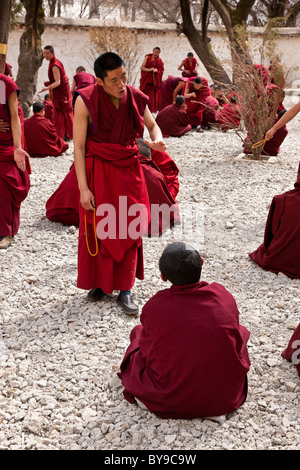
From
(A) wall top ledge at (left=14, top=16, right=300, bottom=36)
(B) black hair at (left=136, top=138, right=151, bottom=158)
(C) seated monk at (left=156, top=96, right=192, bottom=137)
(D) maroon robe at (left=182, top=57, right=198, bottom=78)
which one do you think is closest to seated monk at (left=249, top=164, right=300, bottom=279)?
(B) black hair at (left=136, top=138, right=151, bottom=158)

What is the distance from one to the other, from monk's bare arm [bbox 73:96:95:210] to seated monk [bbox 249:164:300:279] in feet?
4.49

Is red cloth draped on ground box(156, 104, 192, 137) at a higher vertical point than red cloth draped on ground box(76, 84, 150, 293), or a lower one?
lower

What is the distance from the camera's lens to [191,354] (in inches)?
77.9

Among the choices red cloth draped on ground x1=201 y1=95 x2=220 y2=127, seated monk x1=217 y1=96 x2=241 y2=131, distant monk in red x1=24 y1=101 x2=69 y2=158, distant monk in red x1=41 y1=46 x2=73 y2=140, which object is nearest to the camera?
distant monk in red x1=24 y1=101 x2=69 y2=158

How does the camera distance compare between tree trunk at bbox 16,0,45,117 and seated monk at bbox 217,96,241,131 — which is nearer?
seated monk at bbox 217,96,241,131

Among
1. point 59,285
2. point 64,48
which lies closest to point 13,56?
point 64,48

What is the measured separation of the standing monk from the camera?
8.71 feet

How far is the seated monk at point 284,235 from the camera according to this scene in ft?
11.3

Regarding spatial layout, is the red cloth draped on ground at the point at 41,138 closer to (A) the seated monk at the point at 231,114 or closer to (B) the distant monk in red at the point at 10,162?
(A) the seated monk at the point at 231,114

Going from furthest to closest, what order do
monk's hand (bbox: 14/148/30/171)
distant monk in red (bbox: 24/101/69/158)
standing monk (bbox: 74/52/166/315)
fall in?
distant monk in red (bbox: 24/101/69/158) → monk's hand (bbox: 14/148/30/171) → standing monk (bbox: 74/52/166/315)

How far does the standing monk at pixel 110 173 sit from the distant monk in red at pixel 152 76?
8442 millimetres

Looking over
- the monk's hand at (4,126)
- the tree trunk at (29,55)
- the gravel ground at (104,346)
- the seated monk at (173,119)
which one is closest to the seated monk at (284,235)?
the gravel ground at (104,346)

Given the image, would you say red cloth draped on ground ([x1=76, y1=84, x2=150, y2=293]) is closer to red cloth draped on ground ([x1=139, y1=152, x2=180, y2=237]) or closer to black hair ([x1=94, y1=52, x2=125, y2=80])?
black hair ([x1=94, y1=52, x2=125, y2=80])
